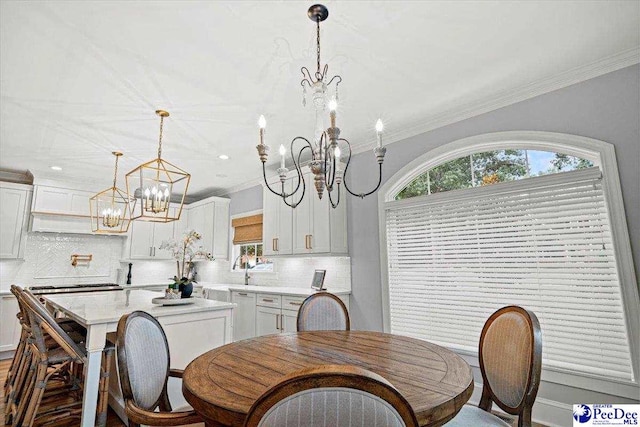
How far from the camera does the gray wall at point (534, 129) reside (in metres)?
2.36

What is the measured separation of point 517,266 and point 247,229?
4.31m

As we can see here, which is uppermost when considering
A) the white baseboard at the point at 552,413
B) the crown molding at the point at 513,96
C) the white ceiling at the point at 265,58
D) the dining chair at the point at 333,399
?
the white ceiling at the point at 265,58

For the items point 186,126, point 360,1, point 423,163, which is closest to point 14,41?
point 186,126

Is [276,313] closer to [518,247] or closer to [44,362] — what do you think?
[44,362]

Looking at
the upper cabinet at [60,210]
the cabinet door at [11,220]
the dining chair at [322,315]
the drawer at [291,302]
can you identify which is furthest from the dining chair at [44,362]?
the upper cabinet at [60,210]

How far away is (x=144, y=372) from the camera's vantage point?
1.54 metres

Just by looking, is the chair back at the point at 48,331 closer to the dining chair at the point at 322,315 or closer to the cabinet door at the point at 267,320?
the dining chair at the point at 322,315

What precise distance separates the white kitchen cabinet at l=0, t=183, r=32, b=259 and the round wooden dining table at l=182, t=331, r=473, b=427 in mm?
5240

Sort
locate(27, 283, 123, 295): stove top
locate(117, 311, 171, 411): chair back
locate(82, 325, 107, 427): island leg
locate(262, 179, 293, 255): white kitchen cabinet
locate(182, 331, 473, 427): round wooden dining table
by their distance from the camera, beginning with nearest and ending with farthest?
1. locate(182, 331, 473, 427): round wooden dining table
2. locate(117, 311, 171, 411): chair back
3. locate(82, 325, 107, 427): island leg
4. locate(262, 179, 293, 255): white kitchen cabinet
5. locate(27, 283, 123, 295): stove top

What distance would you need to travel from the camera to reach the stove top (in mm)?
4885

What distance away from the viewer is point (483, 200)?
10.0 ft

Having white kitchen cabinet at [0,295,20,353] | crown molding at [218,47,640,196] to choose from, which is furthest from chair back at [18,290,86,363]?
crown molding at [218,47,640,196]

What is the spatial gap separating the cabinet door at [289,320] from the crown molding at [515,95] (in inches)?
92.0

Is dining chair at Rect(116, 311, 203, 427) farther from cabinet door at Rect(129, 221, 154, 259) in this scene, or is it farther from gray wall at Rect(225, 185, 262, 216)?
cabinet door at Rect(129, 221, 154, 259)
